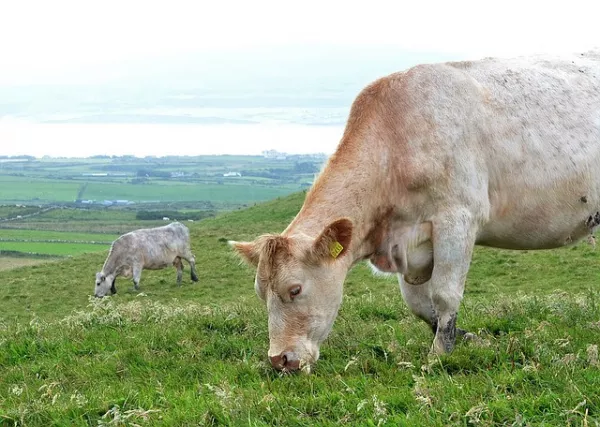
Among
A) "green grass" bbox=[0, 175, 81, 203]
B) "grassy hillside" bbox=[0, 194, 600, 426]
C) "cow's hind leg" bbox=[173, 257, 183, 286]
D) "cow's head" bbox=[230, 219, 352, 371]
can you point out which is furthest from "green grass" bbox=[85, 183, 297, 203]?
"cow's head" bbox=[230, 219, 352, 371]

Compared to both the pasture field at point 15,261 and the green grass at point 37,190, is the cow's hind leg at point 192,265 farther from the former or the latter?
the green grass at point 37,190

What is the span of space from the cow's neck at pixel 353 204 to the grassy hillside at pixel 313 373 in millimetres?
1210

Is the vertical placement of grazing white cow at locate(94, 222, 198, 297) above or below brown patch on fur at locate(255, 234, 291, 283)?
below

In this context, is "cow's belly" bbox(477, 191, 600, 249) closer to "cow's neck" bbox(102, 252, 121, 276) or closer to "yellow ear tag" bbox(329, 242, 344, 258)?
"yellow ear tag" bbox(329, 242, 344, 258)

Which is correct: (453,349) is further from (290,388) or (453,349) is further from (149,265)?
(149,265)

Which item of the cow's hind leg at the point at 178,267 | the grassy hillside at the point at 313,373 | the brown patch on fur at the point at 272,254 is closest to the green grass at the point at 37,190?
the cow's hind leg at the point at 178,267

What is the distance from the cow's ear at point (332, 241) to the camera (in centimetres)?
745

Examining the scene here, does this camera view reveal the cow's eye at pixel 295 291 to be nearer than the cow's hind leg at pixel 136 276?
Yes

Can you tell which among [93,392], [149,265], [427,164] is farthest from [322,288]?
[149,265]

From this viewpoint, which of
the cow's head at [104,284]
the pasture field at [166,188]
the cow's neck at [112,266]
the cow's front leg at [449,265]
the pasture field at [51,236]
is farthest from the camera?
the pasture field at [166,188]

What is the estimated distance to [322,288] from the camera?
7.67 metres

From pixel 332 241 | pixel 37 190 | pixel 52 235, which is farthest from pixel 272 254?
pixel 37 190

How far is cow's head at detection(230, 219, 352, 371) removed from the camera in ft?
24.4

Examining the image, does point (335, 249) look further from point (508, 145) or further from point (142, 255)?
point (142, 255)
